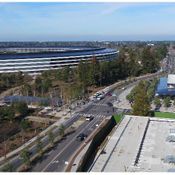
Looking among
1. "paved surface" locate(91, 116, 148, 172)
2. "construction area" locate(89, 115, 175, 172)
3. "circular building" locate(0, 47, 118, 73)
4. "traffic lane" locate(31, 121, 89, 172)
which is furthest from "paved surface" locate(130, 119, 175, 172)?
"circular building" locate(0, 47, 118, 73)

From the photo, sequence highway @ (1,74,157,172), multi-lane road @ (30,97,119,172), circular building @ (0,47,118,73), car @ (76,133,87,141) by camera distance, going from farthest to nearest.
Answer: circular building @ (0,47,118,73), car @ (76,133,87,141), highway @ (1,74,157,172), multi-lane road @ (30,97,119,172)

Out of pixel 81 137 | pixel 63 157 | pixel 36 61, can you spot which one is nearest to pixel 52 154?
pixel 63 157

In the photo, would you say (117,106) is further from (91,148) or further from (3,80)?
(3,80)


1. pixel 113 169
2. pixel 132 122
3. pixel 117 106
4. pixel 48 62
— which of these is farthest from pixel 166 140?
pixel 48 62

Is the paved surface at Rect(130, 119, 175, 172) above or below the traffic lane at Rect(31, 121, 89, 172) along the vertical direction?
above

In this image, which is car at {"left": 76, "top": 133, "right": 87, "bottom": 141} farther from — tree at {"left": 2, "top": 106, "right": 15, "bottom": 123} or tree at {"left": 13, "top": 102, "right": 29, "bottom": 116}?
tree at {"left": 13, "top": 102, "right": 29, "bottom": 116}

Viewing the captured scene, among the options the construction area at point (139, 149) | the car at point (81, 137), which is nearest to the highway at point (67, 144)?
the car at point (81, 137)

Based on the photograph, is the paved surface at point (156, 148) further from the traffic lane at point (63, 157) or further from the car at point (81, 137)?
the car at point (81, 137)

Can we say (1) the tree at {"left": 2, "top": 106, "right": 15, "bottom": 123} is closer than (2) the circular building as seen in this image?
Yes

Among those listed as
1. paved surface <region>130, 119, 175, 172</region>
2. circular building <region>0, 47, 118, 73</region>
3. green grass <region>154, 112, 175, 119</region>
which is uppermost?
circular building <region>0, 47, 118, 73</region>
